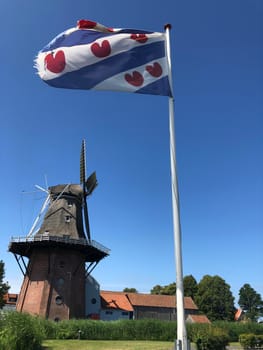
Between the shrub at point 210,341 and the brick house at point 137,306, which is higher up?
the brick house at point 137,306

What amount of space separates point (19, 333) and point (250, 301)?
82.8 m

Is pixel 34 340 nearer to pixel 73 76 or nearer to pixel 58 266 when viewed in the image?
pixel 73 76

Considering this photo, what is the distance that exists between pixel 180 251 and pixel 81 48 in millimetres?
5286

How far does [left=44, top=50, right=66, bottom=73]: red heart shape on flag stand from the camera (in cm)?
891

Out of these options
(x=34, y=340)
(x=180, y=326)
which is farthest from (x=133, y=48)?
(x=34, y=340)

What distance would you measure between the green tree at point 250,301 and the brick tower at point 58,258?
58551 mm

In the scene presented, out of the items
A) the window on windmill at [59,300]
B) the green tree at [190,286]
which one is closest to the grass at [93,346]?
the window on windmill at [59,300]

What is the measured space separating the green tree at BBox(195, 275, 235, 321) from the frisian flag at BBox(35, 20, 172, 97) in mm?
62109

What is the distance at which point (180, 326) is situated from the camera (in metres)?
6.99

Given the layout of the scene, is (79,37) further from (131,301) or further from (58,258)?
(131,301)

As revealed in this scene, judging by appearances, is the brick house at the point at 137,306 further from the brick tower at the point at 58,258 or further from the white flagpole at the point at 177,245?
the white flagpole at the point at 177,245

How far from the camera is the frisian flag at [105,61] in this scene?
8.77 m

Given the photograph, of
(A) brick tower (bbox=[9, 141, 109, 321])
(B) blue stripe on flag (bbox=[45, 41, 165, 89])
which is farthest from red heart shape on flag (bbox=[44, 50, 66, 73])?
(A) brick tower (bbox=[9, 141, 109, 321])

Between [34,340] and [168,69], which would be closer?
[168,69]
